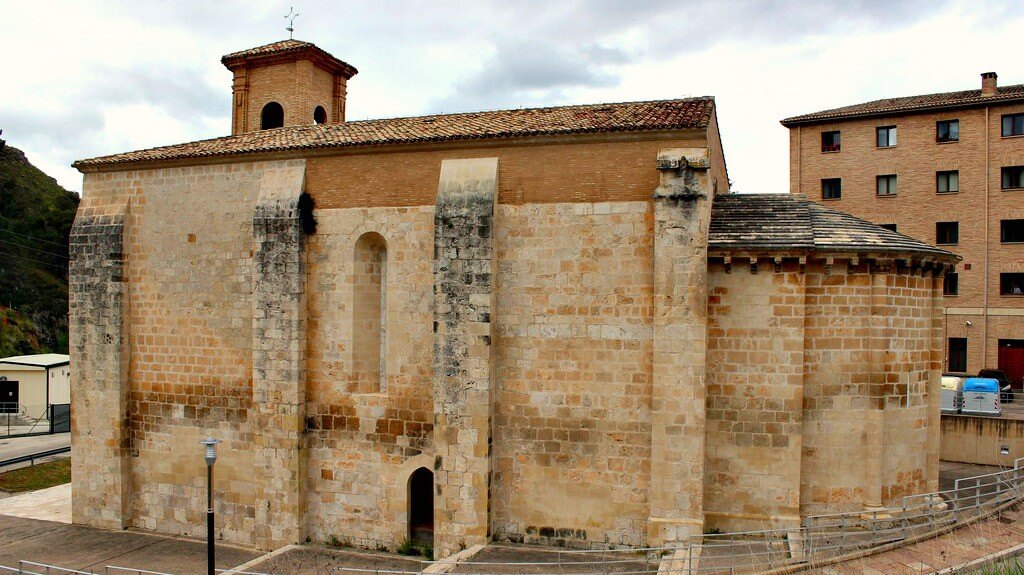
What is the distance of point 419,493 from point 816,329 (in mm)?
8434

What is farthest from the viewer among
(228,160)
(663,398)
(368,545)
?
(228,160)

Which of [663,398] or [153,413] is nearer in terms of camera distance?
[663,398]

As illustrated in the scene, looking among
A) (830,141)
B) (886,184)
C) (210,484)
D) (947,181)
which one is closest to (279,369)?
(210,484)

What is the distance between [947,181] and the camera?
2856 centimetres

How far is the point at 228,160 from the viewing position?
15859 millimetres

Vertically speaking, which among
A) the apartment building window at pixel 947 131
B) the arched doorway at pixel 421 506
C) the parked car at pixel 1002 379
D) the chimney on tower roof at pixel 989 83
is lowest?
the arched doorway at pixel 421 506

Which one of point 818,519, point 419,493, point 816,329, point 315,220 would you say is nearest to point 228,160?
point 315,220

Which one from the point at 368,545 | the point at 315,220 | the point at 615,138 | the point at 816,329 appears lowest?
the point at 368,545

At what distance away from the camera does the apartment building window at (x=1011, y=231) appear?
27.2 m

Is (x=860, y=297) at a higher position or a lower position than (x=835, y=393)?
higher

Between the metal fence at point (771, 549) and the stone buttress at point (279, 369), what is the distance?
73.1 inches

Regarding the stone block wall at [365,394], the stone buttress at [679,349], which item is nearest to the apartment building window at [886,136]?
the stone buttress at [679,349]

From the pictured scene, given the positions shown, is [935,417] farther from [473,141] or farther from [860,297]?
[473,141]

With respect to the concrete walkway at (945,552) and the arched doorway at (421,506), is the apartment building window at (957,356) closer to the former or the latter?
the concrete walkway at (945,552)
